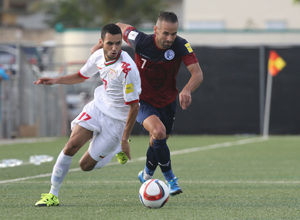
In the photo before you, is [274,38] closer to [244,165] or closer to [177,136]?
[177,136]

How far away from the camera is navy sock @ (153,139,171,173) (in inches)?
331

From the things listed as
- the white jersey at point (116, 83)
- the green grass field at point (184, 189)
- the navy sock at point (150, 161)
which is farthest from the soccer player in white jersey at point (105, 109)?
the navy sock at point (150, 161)

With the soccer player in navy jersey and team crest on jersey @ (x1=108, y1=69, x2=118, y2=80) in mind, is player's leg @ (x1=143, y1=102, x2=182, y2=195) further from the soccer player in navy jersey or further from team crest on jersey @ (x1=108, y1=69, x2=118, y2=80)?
team crest on jersey @ (x1=108, y1=69, x2=118, y2=80)

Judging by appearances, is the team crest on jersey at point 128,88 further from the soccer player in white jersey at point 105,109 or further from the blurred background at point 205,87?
the blurred background at point 205,87

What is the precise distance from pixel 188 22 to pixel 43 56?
20.8m

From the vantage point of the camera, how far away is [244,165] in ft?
41.0

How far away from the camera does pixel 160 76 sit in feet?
28.1

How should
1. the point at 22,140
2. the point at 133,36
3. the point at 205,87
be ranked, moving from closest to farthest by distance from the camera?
the point at 133,36
the point at 22,140
the point at 205,87

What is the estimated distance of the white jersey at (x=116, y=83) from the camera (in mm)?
7625

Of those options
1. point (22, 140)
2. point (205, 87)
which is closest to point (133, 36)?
point (22, 140)

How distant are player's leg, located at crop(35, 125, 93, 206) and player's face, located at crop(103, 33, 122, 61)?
793 millimetres

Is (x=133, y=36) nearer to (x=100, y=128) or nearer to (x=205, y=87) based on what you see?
(x=100, y=128)

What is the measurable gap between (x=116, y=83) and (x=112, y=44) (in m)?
0.42

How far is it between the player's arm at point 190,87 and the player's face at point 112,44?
0.76m
